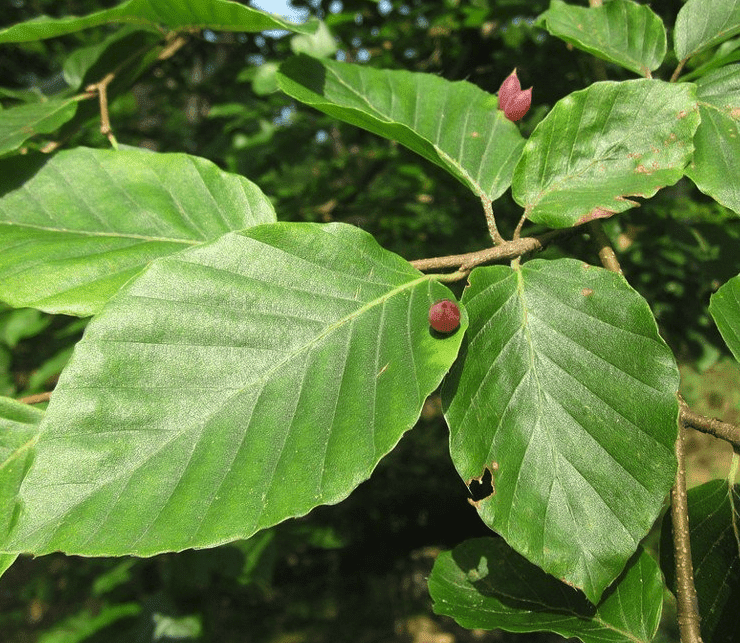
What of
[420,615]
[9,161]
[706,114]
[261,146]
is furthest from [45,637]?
[706,114]

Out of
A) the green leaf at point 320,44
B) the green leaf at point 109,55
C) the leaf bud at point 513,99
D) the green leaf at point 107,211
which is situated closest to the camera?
the green leaf at point 107,211

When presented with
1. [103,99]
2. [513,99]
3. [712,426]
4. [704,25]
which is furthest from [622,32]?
[103,99]

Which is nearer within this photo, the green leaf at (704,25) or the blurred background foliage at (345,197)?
the green leaf at (704,25)

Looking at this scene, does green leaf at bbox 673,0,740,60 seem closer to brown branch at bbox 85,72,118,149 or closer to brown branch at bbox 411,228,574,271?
brown branch at bbox 411,228,574,271

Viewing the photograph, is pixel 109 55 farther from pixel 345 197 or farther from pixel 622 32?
pixel 345 197

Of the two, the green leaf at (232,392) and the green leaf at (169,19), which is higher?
the green leaf at (169,19)

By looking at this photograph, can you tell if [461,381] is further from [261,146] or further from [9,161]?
[261,146]

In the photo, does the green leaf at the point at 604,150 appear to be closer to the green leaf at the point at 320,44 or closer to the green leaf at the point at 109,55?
the green leaf at the point at 109,55

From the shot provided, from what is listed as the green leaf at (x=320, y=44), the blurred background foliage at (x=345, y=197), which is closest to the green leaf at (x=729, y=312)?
the blurred background foliage at (x=345, y=197)
